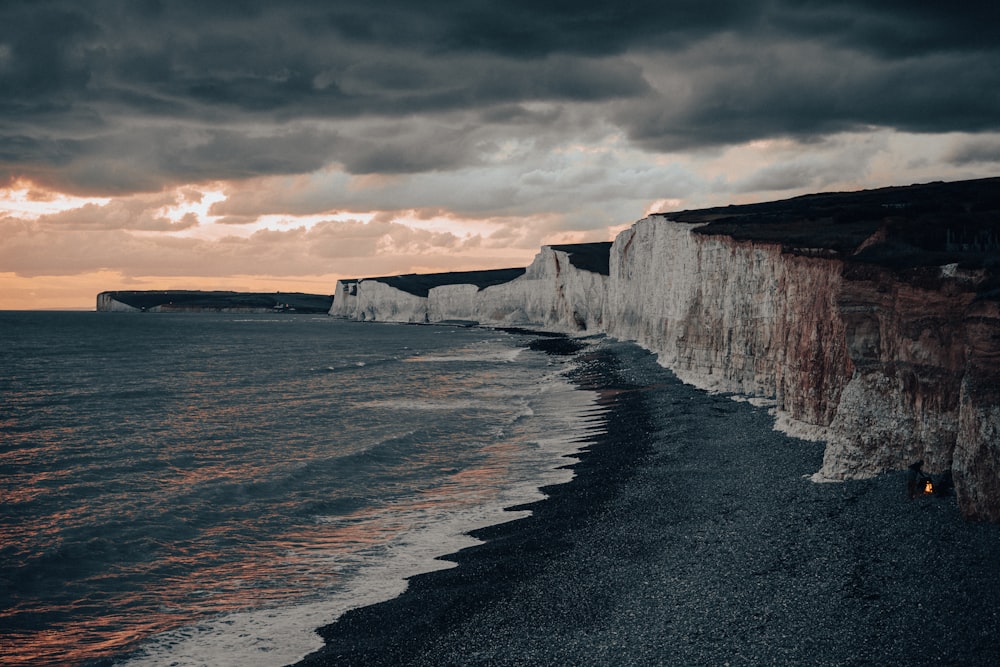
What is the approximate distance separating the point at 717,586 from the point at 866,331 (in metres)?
7.20

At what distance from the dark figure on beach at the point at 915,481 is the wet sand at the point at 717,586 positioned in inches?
8.1

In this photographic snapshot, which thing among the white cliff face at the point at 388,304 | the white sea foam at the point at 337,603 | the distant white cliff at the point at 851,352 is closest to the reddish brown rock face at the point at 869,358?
the distant white cliff at the point at 851,352

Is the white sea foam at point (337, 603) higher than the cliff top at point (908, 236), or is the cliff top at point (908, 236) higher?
the cliff top at point (908, 236)

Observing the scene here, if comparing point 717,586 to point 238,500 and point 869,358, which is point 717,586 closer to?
point 869,358

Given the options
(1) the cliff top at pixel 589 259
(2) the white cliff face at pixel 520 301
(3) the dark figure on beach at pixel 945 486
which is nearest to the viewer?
(3) the dark figure on beach at pixel 945 486

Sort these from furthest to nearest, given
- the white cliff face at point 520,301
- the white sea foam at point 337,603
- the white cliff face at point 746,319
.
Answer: the white cliff face at point 520,301 < the white cliff face at point 746,319 < the white sea foam at point 337,603

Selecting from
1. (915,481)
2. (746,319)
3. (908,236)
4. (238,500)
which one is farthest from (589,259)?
(915,481)

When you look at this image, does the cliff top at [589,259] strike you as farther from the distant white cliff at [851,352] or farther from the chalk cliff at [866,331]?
the chalk cliff at [866,331]

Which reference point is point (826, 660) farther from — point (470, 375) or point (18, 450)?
point (470, 375)

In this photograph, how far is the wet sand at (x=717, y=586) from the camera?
9.59m

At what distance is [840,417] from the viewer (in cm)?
1536

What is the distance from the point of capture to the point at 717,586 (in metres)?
11.9

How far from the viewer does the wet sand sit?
31.5ft

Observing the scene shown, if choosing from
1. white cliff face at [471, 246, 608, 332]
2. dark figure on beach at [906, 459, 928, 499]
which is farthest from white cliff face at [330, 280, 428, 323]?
dark figure on beach at [906, 459, 928, 499]
